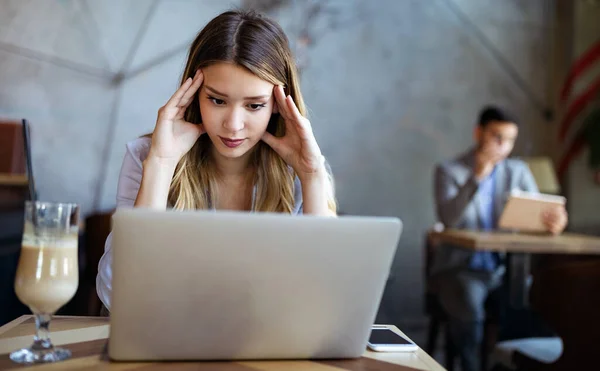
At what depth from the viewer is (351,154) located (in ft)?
13.6

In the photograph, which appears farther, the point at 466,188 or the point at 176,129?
the point at 466,188

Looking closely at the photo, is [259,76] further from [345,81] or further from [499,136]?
[345,81]

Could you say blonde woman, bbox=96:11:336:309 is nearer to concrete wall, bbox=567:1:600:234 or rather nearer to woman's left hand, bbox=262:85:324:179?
woman's left hand, bbox=262:85:324:179

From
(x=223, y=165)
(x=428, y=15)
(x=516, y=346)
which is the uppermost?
(x=428, y=15)

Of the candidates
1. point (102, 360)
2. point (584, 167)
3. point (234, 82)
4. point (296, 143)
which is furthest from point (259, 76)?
point (584, 167)

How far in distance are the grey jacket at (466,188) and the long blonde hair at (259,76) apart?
64.9 inches

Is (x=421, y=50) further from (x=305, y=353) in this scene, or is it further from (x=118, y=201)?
(x=305, y=353)

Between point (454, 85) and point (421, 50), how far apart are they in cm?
32

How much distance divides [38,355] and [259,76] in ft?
2.61

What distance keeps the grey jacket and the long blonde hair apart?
1.65 meters

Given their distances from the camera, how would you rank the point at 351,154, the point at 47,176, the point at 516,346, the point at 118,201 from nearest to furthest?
the point at 118,201
the point at 516,346
the point at 47,176
the point at 351,154

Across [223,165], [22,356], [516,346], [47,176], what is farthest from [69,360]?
[47,176]

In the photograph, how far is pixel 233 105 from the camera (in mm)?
1416

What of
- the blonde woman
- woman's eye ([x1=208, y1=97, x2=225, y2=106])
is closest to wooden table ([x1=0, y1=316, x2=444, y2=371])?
the blonde woman
